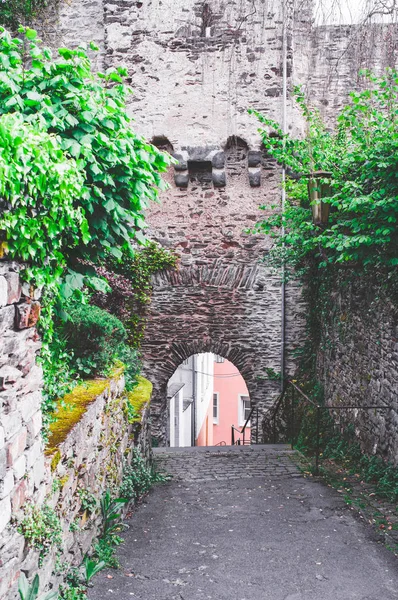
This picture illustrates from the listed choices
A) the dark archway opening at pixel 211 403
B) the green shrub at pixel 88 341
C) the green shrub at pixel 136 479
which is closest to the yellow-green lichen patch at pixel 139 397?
the green shrub at pixel 136 479

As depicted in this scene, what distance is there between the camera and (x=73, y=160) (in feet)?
8.25

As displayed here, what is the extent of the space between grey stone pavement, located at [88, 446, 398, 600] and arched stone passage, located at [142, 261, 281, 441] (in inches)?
141

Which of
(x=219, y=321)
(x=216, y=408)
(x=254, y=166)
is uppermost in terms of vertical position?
(x=254, y=166)

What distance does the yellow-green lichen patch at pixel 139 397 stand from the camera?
6043 mm

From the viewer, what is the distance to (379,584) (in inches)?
143

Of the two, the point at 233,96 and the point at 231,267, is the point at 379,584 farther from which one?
the point at 233,96

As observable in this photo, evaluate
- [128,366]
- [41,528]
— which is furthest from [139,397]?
[41,528]

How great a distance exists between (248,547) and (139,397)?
274 centimetres

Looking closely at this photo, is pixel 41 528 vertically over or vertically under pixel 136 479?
over

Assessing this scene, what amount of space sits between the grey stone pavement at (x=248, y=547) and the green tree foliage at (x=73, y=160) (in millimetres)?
2255

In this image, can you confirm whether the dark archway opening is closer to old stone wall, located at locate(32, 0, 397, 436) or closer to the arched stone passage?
the arched stone passage

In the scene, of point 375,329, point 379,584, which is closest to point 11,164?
point 379,584

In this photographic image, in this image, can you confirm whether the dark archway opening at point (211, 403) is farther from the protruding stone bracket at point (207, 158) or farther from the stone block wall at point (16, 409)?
the stone block wall at point (16, 409)

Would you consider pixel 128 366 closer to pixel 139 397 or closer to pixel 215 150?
pixel 139 397
